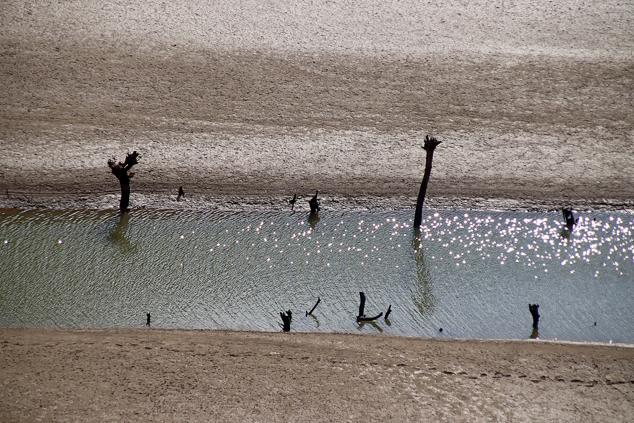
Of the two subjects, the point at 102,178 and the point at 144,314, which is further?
the point at 102,178

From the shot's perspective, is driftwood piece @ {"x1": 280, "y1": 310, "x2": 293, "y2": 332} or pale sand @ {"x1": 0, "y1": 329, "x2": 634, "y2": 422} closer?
pale sand @ {"x1": 0, "y1": 329, "x2": 634, "y2": 422}

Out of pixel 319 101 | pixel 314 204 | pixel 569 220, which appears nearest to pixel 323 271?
pixel 314 204

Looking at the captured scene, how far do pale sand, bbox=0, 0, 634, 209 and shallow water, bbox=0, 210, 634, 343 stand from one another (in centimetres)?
83

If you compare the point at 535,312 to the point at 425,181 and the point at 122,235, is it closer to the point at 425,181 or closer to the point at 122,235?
the point at 425,181

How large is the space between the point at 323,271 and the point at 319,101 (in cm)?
620

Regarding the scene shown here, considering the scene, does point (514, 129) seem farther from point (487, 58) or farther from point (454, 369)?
point (454, 369)

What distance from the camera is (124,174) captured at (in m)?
17.8

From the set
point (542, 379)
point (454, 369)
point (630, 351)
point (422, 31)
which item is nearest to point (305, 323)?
point (454, 369)

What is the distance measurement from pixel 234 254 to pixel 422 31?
1014 centimetres

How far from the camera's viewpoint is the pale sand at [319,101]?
19.3 meters

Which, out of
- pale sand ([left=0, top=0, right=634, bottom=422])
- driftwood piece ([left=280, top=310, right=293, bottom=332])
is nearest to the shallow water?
driftwood piece ([left=280, top=310, right=293, bottom=332])

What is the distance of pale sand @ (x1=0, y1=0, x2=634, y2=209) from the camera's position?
19.3 m

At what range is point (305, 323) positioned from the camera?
1546 centimetres

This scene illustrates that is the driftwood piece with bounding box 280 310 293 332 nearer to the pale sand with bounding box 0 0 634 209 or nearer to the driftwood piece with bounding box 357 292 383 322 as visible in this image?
the driftwood piece with bounding box 357 292 383 322
